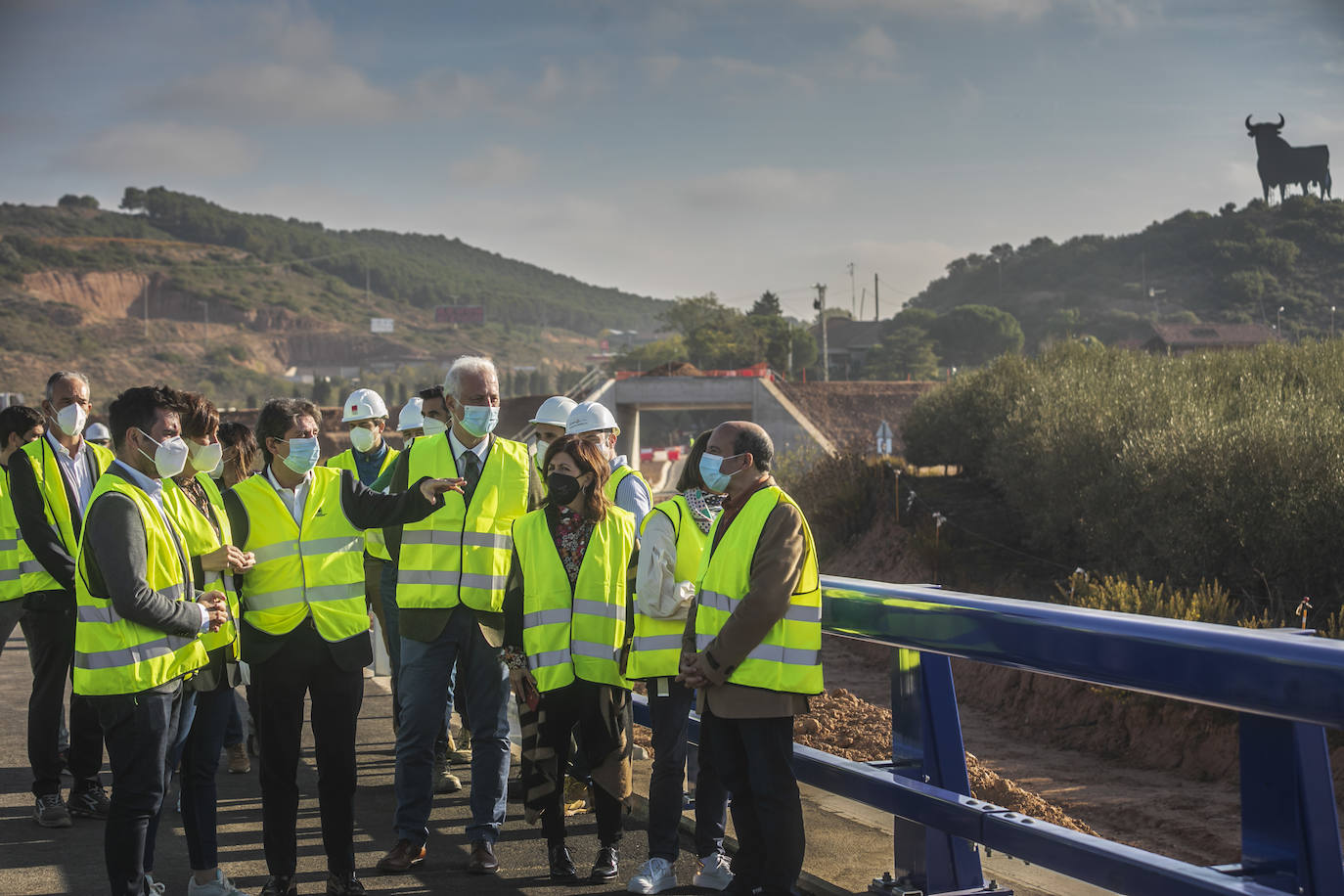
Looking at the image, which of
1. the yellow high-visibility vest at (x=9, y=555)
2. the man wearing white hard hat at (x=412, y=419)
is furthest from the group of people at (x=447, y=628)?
the man wearing white hard hat at (x=412, y=419)

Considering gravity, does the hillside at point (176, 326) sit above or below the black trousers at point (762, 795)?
above

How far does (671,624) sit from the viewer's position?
5.25m

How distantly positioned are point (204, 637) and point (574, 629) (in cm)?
152

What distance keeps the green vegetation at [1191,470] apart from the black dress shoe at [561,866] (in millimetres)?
12734

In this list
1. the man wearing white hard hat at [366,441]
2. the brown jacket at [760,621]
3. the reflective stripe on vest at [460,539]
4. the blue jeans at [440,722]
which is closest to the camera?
the brown jacket at [760,621]

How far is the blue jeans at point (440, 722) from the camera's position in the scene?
17.8ft

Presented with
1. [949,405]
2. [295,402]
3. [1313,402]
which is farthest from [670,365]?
[295,402]

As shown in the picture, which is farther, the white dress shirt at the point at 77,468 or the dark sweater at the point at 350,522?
the white dress shirt at the point at 77,468

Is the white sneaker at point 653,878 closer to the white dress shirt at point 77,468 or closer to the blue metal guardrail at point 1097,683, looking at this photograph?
the blue metal guardrail at point 1097,683

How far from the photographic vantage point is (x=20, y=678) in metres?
10.7

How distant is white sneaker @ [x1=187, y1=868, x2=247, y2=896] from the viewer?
4965mm

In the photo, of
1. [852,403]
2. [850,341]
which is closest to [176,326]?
[850,341]

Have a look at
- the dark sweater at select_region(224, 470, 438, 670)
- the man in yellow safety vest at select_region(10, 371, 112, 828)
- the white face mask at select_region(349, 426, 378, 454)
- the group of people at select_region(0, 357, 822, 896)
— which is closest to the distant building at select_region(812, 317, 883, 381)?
the white face mask at select_region(349, 426, 378, 454)

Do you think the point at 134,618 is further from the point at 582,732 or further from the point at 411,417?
the point at 411,417
